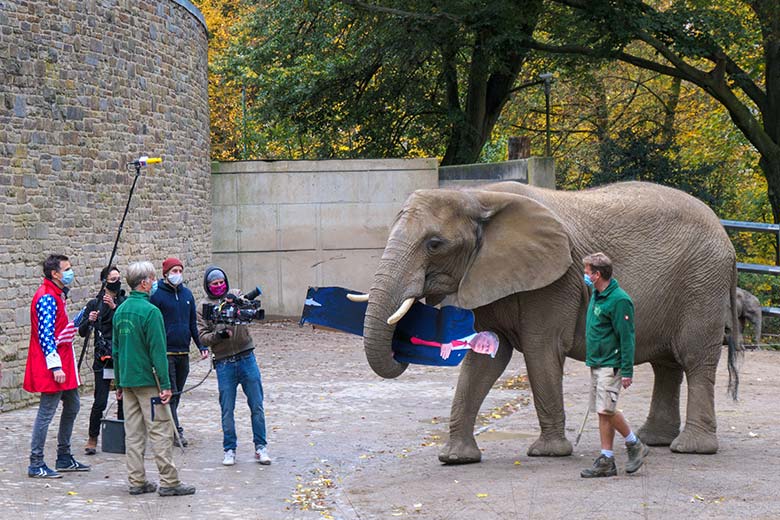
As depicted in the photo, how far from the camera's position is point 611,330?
9281 millimetres

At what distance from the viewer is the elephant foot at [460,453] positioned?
33.5ft

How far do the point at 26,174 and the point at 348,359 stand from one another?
655 cm

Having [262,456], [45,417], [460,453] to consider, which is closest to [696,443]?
[460,453]

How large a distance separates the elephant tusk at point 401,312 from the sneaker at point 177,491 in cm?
201

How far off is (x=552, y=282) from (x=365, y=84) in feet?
69.0

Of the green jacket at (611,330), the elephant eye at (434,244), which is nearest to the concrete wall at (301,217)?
the elephant eye at (434,244)

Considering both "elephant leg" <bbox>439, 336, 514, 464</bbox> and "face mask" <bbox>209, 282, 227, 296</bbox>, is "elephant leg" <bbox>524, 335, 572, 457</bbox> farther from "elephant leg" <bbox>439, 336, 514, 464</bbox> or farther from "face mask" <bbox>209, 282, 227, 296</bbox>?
"face mask" <bbox>209, 282, 227, 296</bbox>

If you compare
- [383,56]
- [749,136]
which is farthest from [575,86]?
[749,136]

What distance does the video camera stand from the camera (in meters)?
10.5

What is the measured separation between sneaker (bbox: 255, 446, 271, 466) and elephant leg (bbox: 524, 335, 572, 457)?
245 cm

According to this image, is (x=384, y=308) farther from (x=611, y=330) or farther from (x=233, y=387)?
(x=233, y=387)

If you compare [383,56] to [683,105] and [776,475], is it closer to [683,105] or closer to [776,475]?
[683,105]

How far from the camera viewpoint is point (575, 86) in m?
35.3

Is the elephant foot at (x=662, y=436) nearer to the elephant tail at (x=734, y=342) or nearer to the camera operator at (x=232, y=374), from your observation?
the elephant tail at (x=734, y=342)
